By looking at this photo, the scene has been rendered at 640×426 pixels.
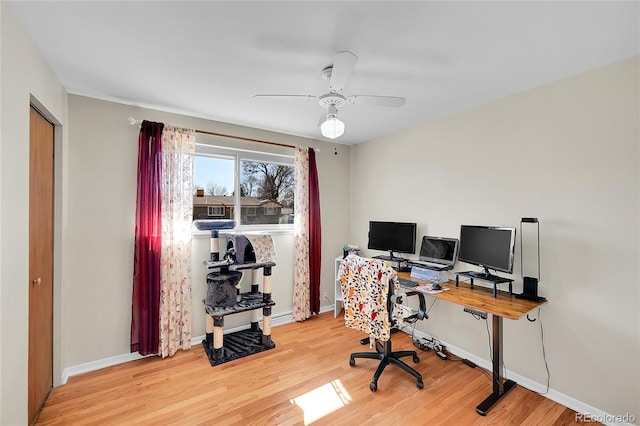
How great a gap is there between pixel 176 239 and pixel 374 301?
2.09 metres

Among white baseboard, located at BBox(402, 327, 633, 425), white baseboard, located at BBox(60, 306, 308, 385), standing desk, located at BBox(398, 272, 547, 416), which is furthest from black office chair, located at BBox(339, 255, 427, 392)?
white baseboard, located at BBox(60, 306, 308, 385)

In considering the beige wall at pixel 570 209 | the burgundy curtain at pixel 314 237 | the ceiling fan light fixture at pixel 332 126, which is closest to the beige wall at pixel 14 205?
the ceiling fan light fixture at pixel 332 126

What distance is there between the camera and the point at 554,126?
2213 mm

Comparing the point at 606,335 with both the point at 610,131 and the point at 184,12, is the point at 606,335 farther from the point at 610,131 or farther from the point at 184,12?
the point at 184,12

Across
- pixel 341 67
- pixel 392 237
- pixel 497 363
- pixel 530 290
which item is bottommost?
pixel 497 363

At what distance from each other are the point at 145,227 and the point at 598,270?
3825 millimetres

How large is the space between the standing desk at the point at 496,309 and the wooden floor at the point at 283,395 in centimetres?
6

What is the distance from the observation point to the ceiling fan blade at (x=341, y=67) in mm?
1511

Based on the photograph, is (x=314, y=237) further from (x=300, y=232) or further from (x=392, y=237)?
(x=392, y=237)

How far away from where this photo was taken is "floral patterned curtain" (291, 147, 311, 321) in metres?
3.69

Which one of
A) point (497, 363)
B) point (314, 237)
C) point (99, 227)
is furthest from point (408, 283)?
point (99, 227)

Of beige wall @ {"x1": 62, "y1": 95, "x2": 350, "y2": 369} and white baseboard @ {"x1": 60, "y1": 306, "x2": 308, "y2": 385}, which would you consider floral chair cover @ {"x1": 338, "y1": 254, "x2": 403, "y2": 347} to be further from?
beige wall @ {"x1": 62, "y1": 95, "x2": 350, "y2": 369}

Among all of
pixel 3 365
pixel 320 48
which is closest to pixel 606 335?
pixel 320 48

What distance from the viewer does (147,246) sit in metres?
2.68
